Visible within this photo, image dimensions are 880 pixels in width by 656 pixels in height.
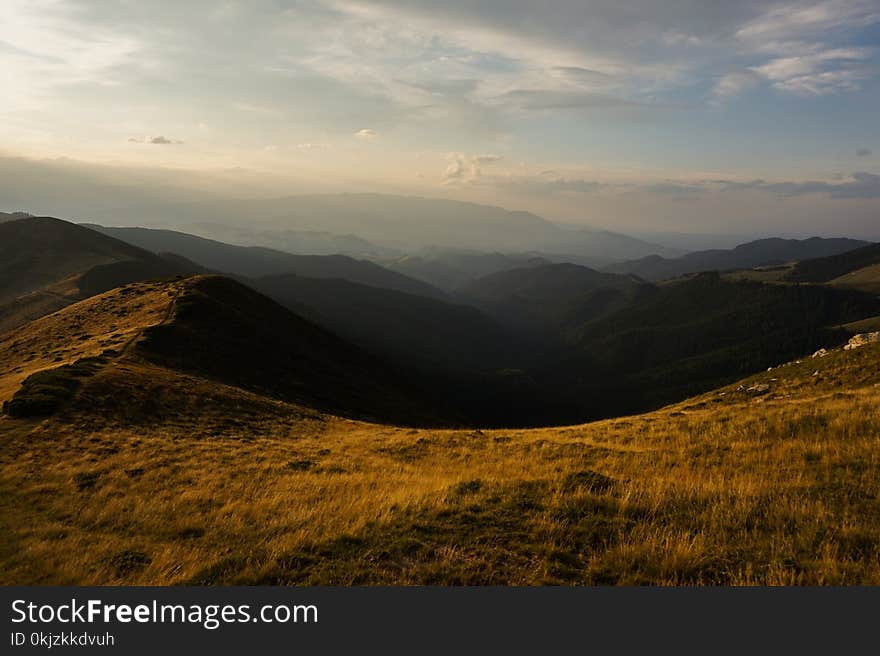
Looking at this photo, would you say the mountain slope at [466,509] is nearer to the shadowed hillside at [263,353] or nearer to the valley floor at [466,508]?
the valley floor at [466,508]

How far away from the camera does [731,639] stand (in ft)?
17.7

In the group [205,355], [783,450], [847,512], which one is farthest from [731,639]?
[205,355]

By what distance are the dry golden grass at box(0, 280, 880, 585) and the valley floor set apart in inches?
1.9

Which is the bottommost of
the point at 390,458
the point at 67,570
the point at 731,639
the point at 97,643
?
the point at 390,458

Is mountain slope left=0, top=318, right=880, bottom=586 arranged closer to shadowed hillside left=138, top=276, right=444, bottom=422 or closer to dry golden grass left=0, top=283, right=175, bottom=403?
dry golden grass left=0, top=283, right=175, bottom=403

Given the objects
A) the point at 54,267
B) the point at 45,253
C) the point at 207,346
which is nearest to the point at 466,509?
the point at 207,346

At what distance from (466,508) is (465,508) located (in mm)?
25

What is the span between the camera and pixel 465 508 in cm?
977

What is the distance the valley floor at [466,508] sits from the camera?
714 cm

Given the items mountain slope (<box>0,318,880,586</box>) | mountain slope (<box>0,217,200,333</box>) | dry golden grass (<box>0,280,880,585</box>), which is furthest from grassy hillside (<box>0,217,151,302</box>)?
mountain slope (<box>0,318,880,586</box>)

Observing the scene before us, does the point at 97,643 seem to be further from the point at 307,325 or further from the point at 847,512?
the point at 307,325

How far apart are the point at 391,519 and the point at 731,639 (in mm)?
6088

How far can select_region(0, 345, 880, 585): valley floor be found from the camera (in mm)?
7145

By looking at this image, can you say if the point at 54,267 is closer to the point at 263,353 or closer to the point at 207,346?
the point at 263,353
